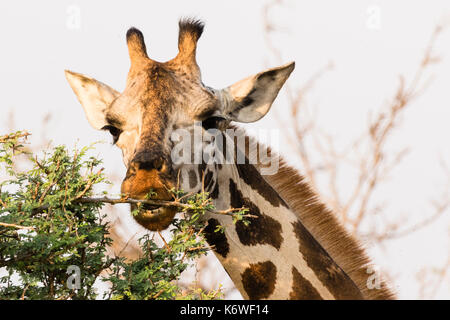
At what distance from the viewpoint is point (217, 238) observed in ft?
20.9

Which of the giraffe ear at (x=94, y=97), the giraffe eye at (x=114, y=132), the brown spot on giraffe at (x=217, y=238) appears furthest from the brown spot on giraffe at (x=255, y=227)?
the giraffe ear at (x=94, y=97)

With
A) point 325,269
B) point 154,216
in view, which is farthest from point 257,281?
point 154,216

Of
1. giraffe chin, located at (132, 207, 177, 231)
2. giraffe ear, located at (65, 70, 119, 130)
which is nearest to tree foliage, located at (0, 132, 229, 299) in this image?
giraffe chin, located at (132, 207, 177, 231)

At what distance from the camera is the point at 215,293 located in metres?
5.68

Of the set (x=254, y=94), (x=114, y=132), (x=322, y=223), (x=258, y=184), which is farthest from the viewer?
(x=322, y=223)

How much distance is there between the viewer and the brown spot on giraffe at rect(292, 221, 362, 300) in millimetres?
6512

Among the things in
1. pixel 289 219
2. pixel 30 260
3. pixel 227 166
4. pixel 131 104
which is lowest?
pixel 30 260

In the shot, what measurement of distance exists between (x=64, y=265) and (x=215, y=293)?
1424mm

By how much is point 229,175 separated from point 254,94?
1084 millimetres

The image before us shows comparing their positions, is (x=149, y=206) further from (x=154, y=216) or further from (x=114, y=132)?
(x=114, y=132)

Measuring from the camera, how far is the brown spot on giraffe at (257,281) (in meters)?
6.31

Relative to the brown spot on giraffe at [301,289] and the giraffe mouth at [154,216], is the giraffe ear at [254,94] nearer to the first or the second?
the giraffe mouth at [154,216]

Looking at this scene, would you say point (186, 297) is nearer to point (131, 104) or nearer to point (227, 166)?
point (227, 166)
